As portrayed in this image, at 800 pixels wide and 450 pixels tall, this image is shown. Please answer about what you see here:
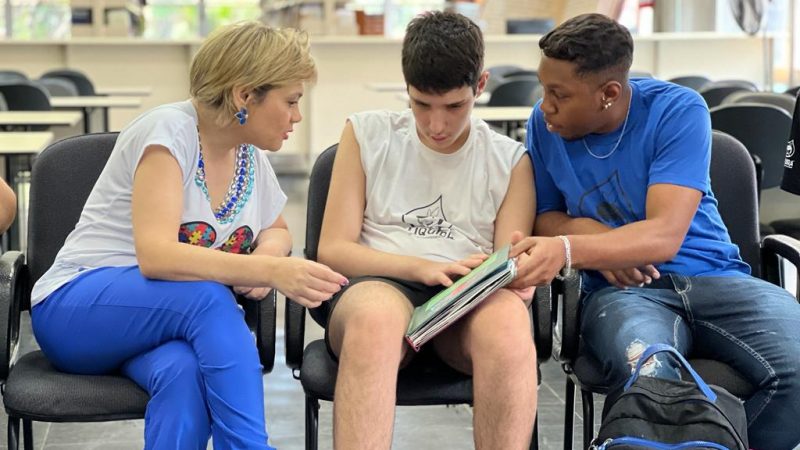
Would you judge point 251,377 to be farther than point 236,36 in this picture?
No

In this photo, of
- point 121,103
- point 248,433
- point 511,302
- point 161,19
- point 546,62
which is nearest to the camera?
point 248,433

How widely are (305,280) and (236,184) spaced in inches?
13.1

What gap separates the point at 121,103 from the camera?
22.2 feet

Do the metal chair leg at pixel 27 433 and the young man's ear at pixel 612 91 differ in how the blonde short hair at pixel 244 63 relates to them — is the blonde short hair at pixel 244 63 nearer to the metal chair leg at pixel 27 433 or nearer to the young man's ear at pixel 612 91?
the young man's ear at pixel 612 91

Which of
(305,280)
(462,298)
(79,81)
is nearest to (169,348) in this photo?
(305,280)

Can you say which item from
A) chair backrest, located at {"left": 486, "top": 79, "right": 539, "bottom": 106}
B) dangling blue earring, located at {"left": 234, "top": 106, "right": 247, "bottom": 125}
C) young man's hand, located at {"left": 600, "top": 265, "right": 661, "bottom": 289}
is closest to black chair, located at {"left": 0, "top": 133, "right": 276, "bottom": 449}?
dangling blue earring, located at {"left": 234, "top": 106, "right": 247, "bottom": 125}

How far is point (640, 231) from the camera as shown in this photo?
6.74ft

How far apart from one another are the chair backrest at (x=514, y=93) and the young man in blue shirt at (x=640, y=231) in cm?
397

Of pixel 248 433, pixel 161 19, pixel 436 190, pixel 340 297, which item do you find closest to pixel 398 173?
pixel 436 190

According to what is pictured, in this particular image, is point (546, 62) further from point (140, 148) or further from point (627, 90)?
point (140, 148)

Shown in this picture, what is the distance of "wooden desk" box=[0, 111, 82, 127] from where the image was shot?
485cm

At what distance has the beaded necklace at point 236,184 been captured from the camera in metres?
2.00

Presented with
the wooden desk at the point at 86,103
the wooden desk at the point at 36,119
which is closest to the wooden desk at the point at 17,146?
the wooden desk at the point at 36,119

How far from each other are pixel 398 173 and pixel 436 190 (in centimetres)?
9
